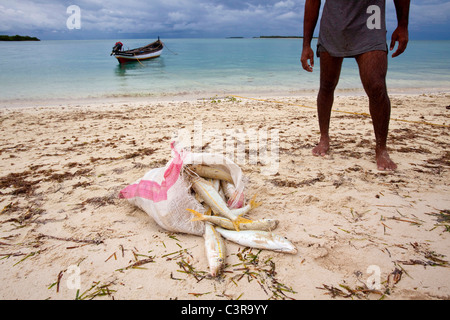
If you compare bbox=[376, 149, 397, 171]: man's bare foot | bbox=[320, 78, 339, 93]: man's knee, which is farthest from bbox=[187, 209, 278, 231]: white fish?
bbox=[320, 78, 339, 93]: man's knee

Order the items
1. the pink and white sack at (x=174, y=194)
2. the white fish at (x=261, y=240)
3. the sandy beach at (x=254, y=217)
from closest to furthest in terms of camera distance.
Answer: the sandy beach at (x=254, y=217), the white fish at (x=261, y=240), the pink and white sack at (x=174, y=194)

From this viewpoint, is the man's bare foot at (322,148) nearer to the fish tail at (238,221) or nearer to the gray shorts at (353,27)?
the gray shorts at (353,27)

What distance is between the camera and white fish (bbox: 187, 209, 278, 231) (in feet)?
6.00

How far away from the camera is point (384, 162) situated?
2.76 meters

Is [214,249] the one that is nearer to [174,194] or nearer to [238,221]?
[238,221]

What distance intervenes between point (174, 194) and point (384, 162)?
Answer: 236 centimetres

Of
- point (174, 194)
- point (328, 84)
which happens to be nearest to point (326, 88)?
point (328, 84)

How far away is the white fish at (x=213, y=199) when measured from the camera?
1889 mm

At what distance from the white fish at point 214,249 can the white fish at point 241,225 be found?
0.06 m

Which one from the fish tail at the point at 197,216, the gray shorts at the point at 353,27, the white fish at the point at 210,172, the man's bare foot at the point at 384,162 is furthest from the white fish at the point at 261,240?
the gray shorts at the point at 353,27

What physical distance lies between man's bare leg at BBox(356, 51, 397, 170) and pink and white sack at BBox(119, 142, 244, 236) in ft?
5.68

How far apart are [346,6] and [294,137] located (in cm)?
190

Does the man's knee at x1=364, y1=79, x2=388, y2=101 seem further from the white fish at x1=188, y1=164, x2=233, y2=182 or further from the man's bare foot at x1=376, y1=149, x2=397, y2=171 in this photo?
the white fish at x1=188, y1=164, x2=233, y2=182

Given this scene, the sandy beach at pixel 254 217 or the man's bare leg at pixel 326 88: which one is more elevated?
the man's bare leg at pixel 326 88
